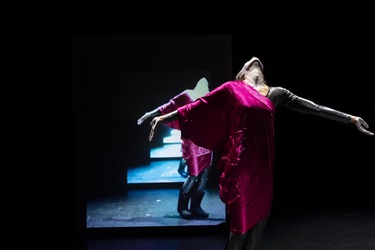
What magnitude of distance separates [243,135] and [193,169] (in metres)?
1.37

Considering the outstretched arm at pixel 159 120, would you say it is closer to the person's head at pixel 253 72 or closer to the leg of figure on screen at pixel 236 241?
the person's head at pixel 253 72

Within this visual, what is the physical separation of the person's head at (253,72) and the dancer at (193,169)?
3.46ft

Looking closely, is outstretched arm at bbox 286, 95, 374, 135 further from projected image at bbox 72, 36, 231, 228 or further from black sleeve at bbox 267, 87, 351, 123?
projected image at bbox 72, 36, 231, 228

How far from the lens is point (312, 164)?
475 cm

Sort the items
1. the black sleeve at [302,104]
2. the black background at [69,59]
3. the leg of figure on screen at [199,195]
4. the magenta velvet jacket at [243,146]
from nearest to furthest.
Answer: the magenta velvet jacket at [243,146]
the black sleeve at [302,104]
the black background at [69,59]
the leg of figure on screen at [199,195]

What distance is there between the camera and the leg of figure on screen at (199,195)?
3.86 meters

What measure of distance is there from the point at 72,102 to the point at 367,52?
9.64 ft

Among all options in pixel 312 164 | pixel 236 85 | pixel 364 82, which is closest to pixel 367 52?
pixel 364 82

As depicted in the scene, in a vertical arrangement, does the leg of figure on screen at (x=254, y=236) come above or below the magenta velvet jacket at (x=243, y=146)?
below

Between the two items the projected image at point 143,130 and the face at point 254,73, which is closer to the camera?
the face at point 254,73

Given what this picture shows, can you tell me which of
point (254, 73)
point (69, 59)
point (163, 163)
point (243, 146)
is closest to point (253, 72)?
point (254, 73)

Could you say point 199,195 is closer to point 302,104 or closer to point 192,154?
point 192,154

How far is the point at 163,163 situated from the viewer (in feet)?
12.5

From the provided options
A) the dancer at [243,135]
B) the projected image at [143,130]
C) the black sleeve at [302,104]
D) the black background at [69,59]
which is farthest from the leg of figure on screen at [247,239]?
the black background at [69,59]
